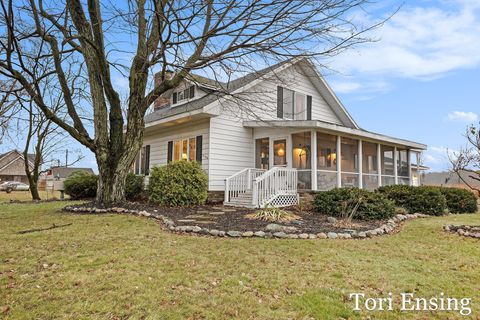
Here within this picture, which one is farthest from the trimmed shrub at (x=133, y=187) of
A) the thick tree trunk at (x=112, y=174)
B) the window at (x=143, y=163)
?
the thick tree trunk at (x=112, y=174)

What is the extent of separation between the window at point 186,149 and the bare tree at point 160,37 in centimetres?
328

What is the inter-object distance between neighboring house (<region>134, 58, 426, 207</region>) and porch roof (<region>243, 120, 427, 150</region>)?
0.11ft

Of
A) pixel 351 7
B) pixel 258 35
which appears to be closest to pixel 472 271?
pixel 351 7

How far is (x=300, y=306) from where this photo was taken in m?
3.05

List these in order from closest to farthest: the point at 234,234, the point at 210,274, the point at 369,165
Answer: the point at 210,274
the point at 234,234
the point at 369,165

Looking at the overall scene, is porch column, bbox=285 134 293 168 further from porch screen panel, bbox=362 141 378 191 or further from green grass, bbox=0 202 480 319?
green grass, bbox=0 202 480 319

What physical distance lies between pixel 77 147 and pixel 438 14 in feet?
72.4

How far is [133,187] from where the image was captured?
1343cm

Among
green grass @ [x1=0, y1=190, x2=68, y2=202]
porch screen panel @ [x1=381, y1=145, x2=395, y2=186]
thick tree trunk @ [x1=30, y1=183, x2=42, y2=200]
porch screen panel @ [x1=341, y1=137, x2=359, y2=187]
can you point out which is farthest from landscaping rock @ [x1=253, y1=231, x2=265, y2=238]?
green grass @ [x1=0, y1=190, x2=68, y2=202]

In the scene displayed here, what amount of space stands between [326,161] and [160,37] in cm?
906

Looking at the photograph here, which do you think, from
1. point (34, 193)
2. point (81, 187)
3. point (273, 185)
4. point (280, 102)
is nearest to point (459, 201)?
point (273, 185)

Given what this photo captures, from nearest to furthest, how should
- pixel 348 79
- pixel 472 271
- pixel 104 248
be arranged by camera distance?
pixel 472 271, pixel 104 248, pixel 348 79

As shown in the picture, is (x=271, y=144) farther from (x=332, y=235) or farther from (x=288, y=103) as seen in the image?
(x=332, y=235)

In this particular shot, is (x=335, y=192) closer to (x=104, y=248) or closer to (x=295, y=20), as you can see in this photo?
(x=295, y=20)
